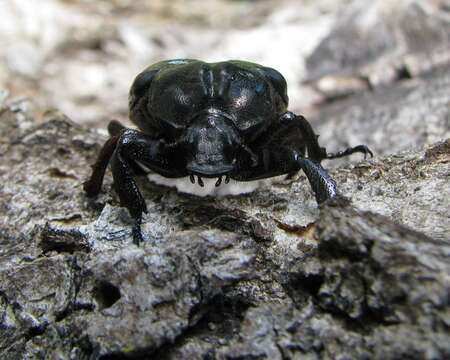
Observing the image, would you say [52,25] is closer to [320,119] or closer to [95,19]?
[95,19]

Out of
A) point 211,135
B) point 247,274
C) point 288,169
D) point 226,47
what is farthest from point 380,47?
point 247,274

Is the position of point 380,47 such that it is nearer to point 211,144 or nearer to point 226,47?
point 226,47

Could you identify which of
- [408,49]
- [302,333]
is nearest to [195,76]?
[302,333]

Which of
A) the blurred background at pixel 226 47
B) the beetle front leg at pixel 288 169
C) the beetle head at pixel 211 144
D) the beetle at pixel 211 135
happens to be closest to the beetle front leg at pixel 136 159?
the beetle at pixel 211 135

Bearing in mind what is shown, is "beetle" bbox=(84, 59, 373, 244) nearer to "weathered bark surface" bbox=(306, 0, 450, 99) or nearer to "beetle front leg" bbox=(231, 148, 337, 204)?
"beetle front leg" bbox=(231, 148, 337, 204)

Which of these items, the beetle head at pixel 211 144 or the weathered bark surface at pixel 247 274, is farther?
the beetle head at pixel 211 144

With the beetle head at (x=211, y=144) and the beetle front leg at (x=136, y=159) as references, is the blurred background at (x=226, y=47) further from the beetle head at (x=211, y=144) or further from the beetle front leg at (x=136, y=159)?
the beetle head at (x=211, y=144)
